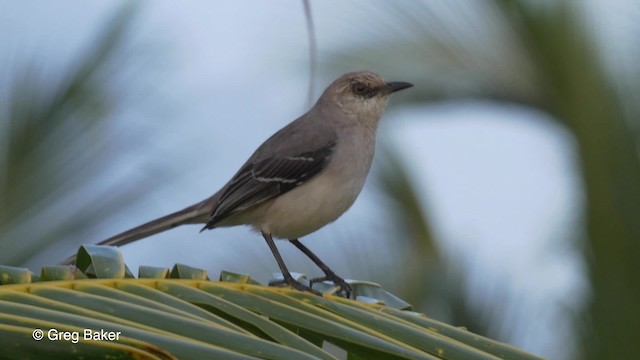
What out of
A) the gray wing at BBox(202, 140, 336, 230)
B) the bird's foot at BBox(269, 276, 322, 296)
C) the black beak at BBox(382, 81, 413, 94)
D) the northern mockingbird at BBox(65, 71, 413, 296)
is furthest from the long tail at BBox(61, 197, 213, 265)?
the bird's foot at BBox(269, 276, 322, 296)

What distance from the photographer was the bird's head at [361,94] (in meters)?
6.45

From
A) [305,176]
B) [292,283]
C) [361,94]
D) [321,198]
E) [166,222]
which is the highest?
[361,94]

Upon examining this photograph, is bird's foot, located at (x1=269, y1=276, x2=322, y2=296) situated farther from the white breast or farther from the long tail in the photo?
the long tail

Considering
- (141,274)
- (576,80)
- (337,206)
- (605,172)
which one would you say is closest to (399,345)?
(141,274)

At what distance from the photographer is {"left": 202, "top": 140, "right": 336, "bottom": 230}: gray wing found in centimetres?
597

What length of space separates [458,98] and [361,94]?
2.44 m

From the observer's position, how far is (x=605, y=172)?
25.2ft

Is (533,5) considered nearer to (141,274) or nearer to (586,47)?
(586,47)

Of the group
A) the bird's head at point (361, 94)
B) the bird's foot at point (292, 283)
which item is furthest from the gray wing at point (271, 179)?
the bird's foot at point (292, 283)

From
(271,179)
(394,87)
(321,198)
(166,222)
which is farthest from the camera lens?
(394,87)

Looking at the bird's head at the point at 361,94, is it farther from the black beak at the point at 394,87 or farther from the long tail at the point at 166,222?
the long tail at the point at 166,222

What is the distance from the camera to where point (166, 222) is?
6.25 metres

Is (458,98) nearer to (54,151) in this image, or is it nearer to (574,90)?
(574,90)

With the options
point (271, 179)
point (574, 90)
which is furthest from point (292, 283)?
point (574, 90)
